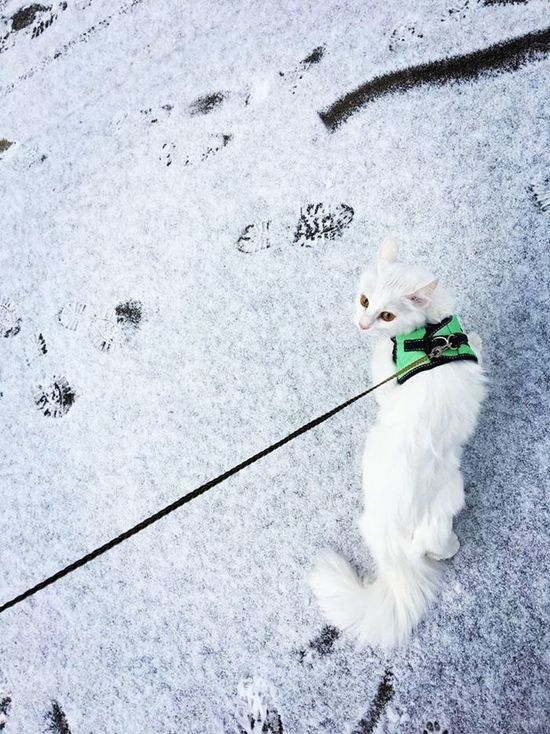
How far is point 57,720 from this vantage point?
0.88 meters

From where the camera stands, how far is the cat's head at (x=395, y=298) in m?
0.68

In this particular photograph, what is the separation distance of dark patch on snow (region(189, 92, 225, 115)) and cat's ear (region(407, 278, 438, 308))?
71cm

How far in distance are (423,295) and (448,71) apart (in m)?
0.64

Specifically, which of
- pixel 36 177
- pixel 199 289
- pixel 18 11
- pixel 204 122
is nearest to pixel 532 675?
pixel 199 289

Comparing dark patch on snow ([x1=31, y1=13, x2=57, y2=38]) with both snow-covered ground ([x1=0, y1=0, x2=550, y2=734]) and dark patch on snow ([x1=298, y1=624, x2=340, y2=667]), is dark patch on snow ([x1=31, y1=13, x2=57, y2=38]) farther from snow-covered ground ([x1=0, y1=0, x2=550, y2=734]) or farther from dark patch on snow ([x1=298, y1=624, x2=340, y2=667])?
dark patch on snow ([x1=298, y1=624, x2=340, y2=667])

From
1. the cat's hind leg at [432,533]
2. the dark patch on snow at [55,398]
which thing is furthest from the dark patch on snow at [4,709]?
the cat's hind leg at [432,533]

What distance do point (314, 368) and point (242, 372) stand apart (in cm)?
14

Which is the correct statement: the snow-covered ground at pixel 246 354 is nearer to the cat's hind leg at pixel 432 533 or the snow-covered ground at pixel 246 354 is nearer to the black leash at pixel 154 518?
the cat's hind leg at pixel 432 533

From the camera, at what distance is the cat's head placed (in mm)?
682

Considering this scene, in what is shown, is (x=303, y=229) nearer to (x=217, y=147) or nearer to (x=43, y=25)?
(x=217, y=147)

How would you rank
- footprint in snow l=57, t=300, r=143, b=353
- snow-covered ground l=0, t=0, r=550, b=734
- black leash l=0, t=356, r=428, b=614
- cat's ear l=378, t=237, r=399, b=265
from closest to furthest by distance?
black leash l=0, t=356, r=428, b=614
cat's ear l=378, t=237, r=399, b=265
snow-covered ground l=0, t=0, r=550, b=734
footprint in snow l=57, t=300, r=143, b=353

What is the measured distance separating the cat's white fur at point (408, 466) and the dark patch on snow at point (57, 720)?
0.51m

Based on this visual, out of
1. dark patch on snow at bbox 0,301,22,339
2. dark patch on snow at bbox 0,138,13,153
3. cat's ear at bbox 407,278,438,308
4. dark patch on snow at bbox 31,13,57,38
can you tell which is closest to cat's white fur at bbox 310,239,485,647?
cat's ear at bbox 407,278,438,308

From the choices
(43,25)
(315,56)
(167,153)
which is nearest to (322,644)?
(167,153)
